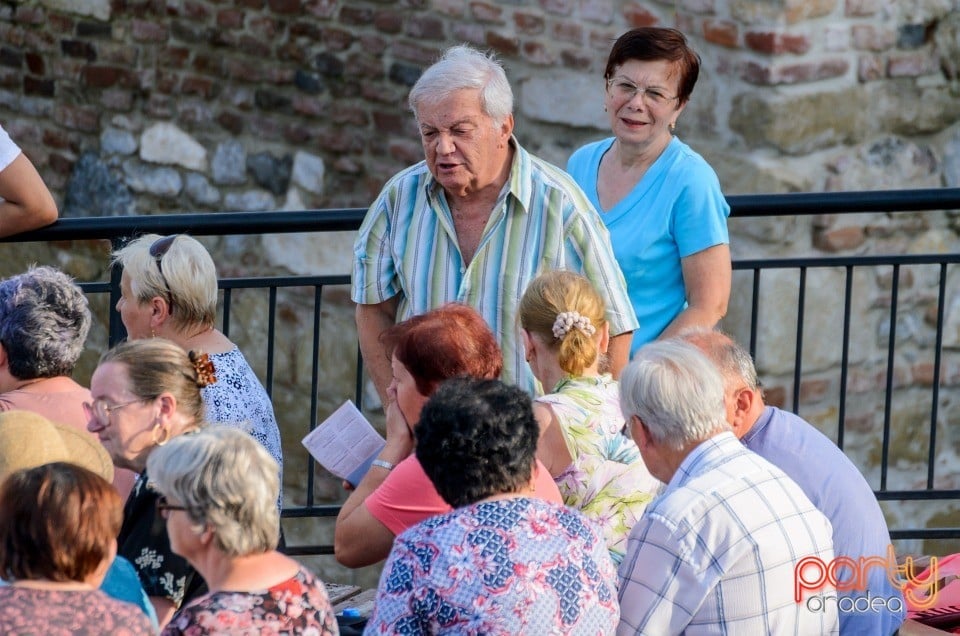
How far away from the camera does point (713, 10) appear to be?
526cm

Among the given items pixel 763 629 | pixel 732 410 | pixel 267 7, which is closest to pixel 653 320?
pixel 732 410

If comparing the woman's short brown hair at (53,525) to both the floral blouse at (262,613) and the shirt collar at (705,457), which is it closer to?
the floral blouse at (262,613)

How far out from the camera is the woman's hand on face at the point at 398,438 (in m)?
3.20

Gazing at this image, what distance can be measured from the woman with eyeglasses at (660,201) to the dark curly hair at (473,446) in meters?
1.33

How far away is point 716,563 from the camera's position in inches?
106

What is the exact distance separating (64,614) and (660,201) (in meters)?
2.12

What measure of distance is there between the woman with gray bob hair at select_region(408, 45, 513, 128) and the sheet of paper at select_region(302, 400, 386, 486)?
81cm

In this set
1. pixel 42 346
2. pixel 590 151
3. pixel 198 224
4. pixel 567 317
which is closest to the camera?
pixel 567 317

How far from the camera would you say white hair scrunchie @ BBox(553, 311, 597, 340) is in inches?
129

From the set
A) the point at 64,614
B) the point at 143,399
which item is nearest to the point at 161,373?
the point at 143,399

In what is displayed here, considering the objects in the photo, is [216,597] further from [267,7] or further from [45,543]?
[267,7]

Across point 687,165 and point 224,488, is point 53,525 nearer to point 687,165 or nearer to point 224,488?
point 224,488

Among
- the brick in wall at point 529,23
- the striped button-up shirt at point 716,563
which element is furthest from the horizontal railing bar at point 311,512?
the brick in wall at point 529,23

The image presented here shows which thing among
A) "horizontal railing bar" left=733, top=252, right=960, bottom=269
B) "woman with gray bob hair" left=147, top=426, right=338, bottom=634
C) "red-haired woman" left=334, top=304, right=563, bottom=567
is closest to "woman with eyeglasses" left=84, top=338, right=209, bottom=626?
"red-haired woman" left=334, top=304, right=563, bottom=567
